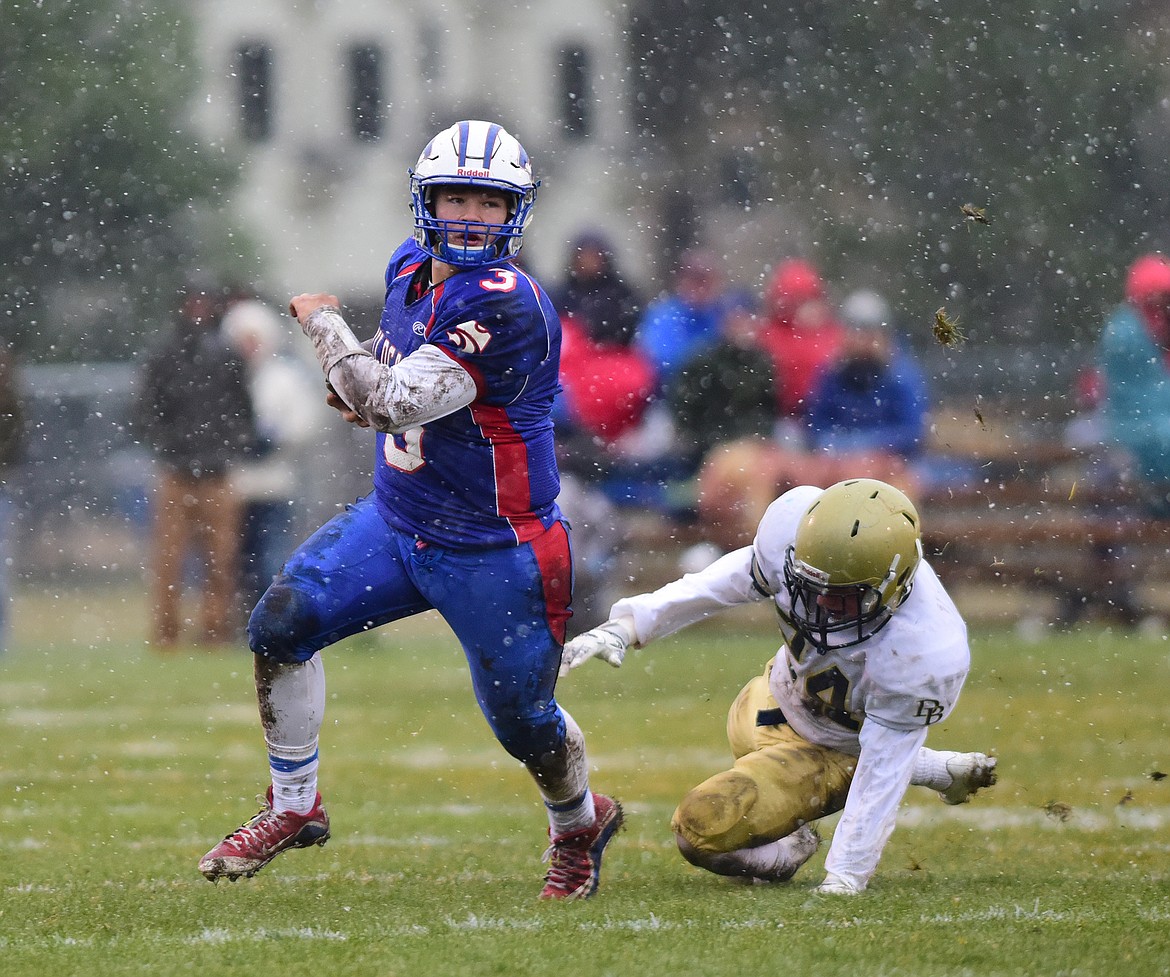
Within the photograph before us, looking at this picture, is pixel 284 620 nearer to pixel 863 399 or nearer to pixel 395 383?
pixel 395 383

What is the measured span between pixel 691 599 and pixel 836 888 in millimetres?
756

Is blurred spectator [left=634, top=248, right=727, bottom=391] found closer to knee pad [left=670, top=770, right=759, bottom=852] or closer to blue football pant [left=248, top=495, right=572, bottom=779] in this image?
knee pad [left=670, top=770, right=759, bottom=852]

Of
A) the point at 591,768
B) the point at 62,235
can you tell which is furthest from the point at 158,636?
Answer: the point at 62,235

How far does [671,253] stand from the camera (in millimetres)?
22953

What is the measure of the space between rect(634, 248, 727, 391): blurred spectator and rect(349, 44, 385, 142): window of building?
19.9m

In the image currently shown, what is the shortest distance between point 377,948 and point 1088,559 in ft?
28.0

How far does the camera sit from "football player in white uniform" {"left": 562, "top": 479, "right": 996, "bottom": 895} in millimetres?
4410

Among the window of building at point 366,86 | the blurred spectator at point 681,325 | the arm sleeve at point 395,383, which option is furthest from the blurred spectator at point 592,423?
the window of building at point 366,86

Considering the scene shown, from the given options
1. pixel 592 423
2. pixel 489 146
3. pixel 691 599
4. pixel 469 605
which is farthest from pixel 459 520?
pixel 592 423

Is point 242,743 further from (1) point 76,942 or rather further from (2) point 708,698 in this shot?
(1) point 76,942

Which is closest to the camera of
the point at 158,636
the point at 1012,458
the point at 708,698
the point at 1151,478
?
the point at 708,698

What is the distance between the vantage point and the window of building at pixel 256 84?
29984 mm

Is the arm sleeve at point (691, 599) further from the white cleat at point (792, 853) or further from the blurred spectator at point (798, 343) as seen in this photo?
the blurred spectator at point (798, 343)

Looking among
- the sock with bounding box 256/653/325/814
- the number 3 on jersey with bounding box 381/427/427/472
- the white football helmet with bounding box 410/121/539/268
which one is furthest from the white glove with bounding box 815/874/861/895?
the white football helmet with bounding box 410/121/539/268
